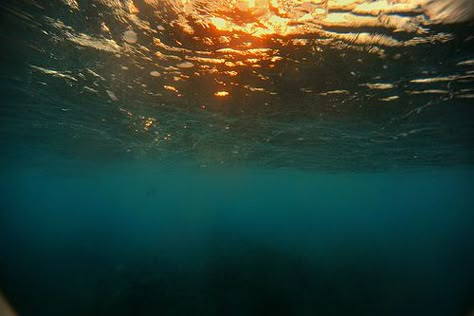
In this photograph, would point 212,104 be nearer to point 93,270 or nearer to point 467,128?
point 93,270

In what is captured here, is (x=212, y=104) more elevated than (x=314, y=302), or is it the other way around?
(x=212, y=104)

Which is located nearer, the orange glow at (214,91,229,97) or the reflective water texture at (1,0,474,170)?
the reflective water texture at (1,0,474,170)

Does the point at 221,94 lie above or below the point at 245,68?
below

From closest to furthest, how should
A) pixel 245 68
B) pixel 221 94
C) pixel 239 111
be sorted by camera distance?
pixel 245 68, pixel 221 94, pixel 239 111

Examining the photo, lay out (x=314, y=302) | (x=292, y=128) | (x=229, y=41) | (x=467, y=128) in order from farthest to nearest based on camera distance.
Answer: (x=292, y=128) → (x=467, y=128) → (x=314, y=302) → (x=229, y=41)

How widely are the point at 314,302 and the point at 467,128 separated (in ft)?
46.2

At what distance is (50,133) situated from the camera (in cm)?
2175

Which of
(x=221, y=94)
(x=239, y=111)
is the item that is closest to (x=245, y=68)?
(x=221, y=94)

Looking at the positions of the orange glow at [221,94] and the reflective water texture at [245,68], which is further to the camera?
the orange glow at [221,94]

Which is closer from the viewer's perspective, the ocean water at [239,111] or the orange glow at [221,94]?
the ocean water at [239,111]

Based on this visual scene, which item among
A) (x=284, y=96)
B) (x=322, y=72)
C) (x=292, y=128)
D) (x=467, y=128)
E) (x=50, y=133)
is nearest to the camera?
(x=322, y=72)

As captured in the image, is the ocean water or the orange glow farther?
the orange glow

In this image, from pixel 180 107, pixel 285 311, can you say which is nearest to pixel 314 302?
pixel 285 311

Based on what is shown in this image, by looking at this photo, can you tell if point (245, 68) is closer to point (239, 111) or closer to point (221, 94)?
point (221, 94)
